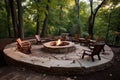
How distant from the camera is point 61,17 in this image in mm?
16359

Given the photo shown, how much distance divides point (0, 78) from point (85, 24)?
14.0 m

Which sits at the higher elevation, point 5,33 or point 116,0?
point 116,0

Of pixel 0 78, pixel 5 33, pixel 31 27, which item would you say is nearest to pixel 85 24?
pixel 31 27

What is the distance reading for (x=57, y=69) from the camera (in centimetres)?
442

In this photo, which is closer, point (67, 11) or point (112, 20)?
point (112, 20)

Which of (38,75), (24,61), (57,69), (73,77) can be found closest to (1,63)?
(24,61)

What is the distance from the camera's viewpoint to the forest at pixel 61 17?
10.3m

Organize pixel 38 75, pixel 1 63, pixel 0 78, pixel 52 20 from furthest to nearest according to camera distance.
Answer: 1. pixel 52 20
2. pixel 1 63
3. pixel 38 75
4. pixel 0 78

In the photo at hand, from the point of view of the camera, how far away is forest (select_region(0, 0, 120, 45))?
1033cm

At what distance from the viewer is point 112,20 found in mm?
12164

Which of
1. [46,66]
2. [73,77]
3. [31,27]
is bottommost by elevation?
[73,77]

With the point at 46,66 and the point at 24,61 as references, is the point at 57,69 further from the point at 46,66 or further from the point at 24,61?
the point at 24,61

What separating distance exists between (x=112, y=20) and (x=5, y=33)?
12.9 meters

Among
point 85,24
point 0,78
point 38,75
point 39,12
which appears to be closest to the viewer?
point 0,78
